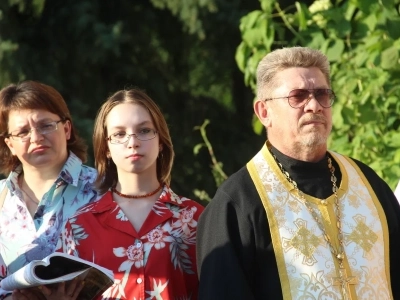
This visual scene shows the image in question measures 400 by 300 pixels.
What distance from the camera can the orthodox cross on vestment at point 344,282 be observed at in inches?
191

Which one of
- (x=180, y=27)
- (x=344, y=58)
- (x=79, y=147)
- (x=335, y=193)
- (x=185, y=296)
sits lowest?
(x=185, y=296)

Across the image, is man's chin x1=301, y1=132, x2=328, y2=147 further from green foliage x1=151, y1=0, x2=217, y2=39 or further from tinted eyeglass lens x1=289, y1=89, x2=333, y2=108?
green foliage x1=151, y1=0, x2=217, y2=39

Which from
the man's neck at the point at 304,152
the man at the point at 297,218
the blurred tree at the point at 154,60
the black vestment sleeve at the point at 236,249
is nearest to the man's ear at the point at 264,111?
the man at the point at 297,218

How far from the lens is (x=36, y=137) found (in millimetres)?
5559

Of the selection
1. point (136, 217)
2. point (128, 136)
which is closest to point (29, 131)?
point (128, 136)

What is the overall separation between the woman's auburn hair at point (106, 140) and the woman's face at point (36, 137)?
35 cm

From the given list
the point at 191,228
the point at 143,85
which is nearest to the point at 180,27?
the point at 143,85

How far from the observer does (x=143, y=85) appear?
33.1ft

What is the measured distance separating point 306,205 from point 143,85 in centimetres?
521

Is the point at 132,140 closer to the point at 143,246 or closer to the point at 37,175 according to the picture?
the point at 143,246

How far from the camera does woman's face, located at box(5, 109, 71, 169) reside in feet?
18.3

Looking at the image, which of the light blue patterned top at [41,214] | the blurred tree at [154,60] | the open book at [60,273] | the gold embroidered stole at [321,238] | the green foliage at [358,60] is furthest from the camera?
the blurred tree at [154,60]

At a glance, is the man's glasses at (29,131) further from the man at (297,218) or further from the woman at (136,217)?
the man at (297,218)

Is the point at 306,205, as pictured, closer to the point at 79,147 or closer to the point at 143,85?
the point at 79,147
